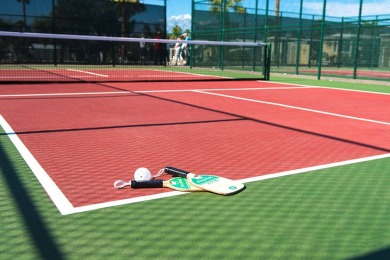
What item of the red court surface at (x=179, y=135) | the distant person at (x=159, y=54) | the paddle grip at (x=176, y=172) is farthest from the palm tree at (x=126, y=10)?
the paddle grip at (x=176, y=172)

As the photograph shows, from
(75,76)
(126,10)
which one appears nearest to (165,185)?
(75,76)

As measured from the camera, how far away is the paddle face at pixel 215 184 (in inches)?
133

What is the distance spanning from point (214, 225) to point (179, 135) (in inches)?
116

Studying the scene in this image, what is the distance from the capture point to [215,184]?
11.4 ft

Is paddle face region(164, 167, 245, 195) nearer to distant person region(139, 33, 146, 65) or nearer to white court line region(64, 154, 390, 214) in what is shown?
white court line region(64, 154, 390, 214)

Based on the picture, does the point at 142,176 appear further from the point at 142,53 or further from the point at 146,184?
the point at 142,53

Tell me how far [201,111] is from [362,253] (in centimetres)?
568

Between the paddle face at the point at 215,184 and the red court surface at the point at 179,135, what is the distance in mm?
281

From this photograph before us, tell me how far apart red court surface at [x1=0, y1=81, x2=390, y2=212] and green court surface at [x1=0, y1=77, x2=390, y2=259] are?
318mm

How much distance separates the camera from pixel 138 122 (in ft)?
21.6

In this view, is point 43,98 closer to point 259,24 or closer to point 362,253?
point 362,253

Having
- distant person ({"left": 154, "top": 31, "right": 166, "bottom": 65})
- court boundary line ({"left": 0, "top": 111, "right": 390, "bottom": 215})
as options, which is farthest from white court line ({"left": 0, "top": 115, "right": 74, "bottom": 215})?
distant person ({"left": 154, "top": 31, "right": 166, "bottom": 65})

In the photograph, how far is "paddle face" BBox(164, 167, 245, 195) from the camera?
3389mm

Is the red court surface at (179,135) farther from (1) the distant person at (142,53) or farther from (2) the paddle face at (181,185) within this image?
(1) the distant person at (142,53)
